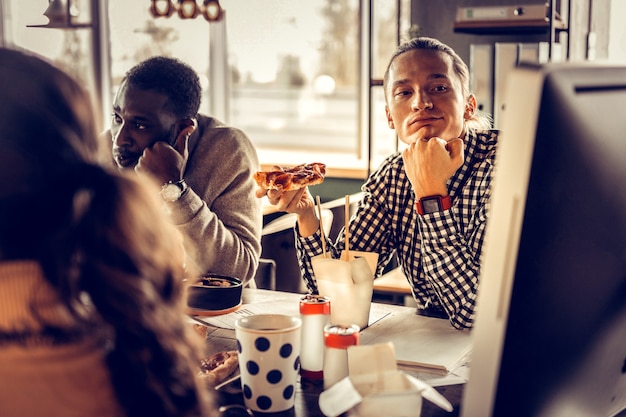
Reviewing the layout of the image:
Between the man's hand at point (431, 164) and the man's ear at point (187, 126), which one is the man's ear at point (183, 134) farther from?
the man's hand at point (431, 164)

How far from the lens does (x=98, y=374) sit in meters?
0.70

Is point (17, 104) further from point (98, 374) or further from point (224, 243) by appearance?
point (224, 243)

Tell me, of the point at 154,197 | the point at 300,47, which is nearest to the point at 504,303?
the point at 154,197

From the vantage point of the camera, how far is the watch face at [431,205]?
1.66 meters

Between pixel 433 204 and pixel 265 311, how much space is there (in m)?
0.42

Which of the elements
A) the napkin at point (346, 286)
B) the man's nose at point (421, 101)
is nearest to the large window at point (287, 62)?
the man's nose at point (421, 101)

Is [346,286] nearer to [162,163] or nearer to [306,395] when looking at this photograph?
[306,395]

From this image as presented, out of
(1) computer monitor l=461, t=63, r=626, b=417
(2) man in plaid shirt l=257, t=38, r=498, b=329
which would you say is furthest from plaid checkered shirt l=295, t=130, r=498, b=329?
(1) computer monitor l=461, t=63, r=626, b=417

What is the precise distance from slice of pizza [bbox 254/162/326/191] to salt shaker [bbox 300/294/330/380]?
524 mm

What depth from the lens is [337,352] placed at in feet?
3.94

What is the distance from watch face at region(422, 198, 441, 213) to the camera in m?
1.66

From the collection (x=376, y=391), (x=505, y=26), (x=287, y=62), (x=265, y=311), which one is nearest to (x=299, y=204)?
(x=265, y=311)

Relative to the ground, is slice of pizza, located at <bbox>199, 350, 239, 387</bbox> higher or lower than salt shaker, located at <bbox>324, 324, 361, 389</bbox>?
lower

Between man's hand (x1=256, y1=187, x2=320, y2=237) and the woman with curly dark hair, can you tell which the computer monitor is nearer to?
the woman with curly dark hair
